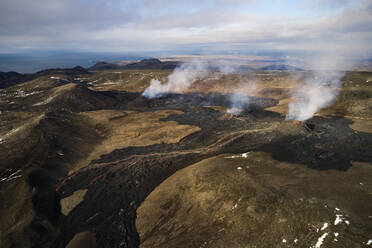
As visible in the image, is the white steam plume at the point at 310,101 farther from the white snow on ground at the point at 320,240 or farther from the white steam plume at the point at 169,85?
the white steam plume at the point at 169,85

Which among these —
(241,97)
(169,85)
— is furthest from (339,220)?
(169,85)

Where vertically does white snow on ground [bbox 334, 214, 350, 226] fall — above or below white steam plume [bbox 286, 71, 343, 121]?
above

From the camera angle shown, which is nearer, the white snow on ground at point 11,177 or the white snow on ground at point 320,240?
the white snow on ground at point 320,240

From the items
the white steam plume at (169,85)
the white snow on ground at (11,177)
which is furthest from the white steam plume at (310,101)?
the white snow on ground at (11,177)

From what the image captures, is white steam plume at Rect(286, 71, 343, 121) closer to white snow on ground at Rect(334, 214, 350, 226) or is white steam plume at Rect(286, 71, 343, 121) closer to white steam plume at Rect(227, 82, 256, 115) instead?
white steam plume at Rect(227, 82, 256, 115)

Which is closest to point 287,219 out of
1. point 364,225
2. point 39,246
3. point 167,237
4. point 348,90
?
point 364,225

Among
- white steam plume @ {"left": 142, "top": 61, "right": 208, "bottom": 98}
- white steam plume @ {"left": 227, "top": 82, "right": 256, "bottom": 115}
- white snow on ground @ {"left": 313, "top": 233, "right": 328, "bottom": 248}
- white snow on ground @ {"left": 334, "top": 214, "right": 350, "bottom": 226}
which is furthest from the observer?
white steam plume @ {"left": 142, "top": 61, "right": 208, "bottom": 98}

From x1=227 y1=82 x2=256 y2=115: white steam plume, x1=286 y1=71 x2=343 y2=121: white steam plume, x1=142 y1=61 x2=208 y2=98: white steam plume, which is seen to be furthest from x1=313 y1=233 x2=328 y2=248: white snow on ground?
x1=142 y1=61 x2=208 y2=98: white steam plume

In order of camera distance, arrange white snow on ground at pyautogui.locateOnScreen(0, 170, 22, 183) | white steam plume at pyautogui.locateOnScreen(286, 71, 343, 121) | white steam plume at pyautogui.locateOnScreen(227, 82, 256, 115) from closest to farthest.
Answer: white snow on ground at pyautogui.locateOnScreen(0, 170, 22, 183), white steam plume at pyautogui.locateOnScreen(286, 71, 343, 121), white steam plume at pyautogui.locateOnScreen(227, 82, 256, 115)

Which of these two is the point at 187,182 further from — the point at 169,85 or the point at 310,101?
the point at 169,85
